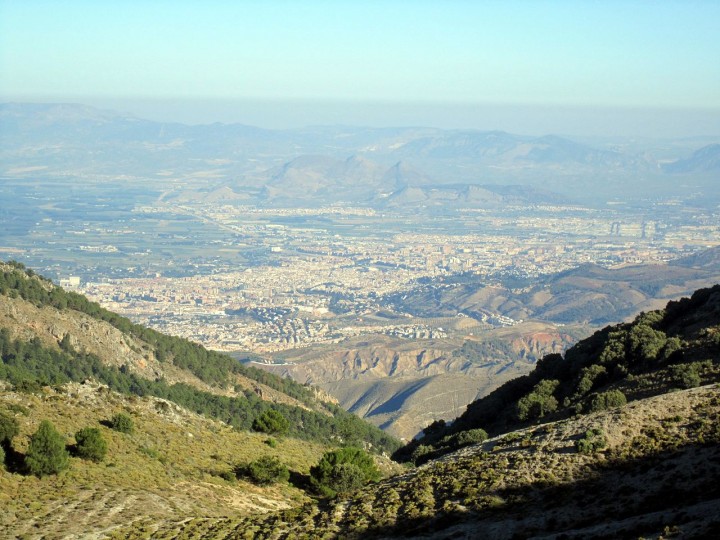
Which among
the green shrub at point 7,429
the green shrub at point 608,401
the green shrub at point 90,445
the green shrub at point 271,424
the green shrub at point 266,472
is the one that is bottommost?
the green shrub at point 271,424

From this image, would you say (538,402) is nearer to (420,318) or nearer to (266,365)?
(266,365)

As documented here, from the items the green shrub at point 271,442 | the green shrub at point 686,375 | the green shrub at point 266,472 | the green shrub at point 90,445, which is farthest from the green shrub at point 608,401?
the green shrub at point 90,445

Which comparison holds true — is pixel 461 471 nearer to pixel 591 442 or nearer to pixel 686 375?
pixel 591 442

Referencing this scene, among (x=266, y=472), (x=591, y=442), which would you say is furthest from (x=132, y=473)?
(x=591, y=442)

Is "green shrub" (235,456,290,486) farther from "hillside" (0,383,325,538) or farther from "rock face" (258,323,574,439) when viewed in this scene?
"rock face" (258,323,574,439)

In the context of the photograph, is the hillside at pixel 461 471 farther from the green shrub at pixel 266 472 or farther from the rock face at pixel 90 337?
the rock face at pixel 90 337

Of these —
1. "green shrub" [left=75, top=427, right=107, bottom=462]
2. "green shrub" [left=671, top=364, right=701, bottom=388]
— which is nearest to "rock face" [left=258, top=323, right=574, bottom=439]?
"green shrub" [left=671, top=364, right=701, bottom=388]
